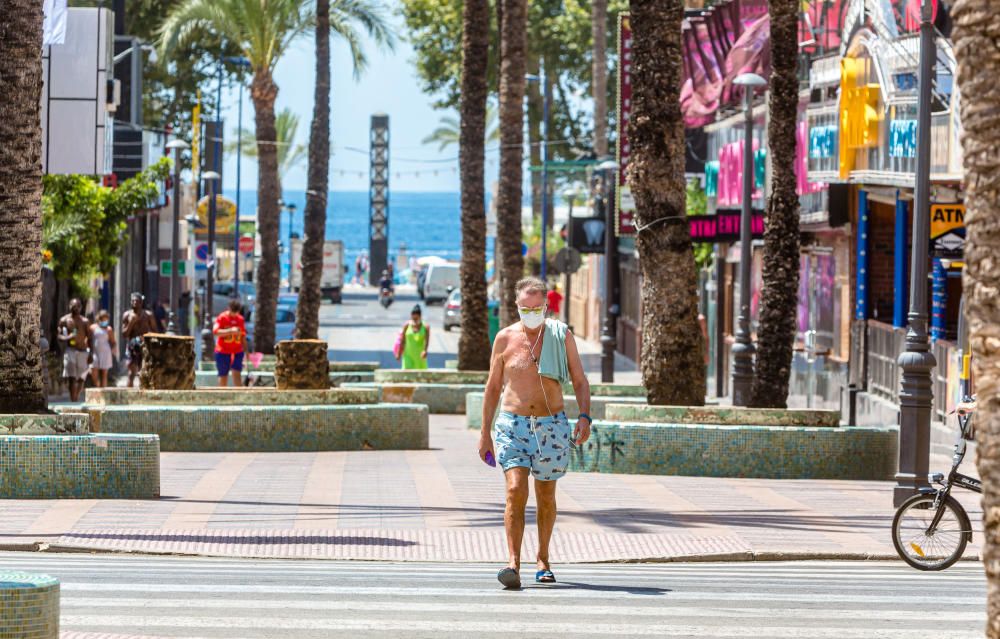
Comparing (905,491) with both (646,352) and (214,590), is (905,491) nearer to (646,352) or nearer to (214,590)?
(646,352)

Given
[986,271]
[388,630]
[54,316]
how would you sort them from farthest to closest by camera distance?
[54,316], [388,630], [986,271]

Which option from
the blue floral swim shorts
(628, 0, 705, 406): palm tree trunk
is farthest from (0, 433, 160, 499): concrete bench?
(628, 0, 705, 406): palm tree trunk

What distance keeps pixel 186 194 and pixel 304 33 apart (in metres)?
A: 28.2

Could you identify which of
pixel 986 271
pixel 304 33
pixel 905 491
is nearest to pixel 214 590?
pixel 986 271

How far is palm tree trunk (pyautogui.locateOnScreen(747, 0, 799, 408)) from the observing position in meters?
22.2

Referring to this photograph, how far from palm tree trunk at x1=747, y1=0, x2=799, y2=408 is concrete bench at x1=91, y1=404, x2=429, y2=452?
400 cm

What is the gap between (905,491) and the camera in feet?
52.0

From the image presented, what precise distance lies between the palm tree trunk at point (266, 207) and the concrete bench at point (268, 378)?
5275 mm

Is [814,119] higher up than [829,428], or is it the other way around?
[814,119]

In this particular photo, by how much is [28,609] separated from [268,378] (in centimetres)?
2386

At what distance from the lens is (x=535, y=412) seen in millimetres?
10906

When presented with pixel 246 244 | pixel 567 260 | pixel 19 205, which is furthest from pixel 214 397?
pixel 246 244

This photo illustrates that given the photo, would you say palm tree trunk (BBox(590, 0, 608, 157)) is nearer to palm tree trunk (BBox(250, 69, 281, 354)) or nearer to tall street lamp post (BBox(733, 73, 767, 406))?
palm tree trunk (BBox(250, 69, 281, 354))

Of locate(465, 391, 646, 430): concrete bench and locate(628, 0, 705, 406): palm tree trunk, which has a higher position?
locate(628, 0, 705, 406): palm tree trunk
